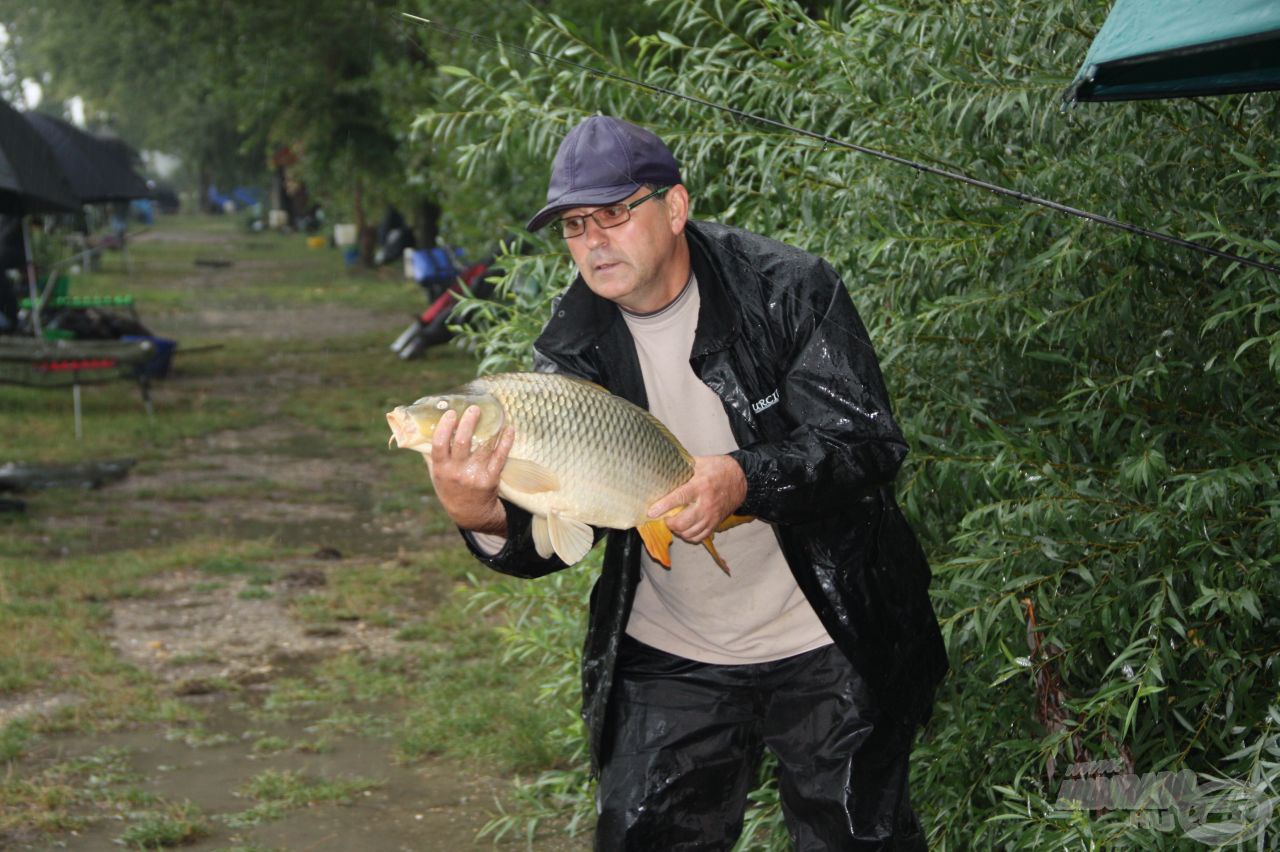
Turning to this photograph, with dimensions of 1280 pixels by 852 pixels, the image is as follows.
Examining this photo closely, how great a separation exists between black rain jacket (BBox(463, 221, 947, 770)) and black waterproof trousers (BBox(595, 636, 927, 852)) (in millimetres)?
74

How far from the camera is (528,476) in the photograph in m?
2.98

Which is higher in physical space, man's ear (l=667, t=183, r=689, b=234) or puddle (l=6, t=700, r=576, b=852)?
man's ear (l=667, t=183, r=689, b=234)

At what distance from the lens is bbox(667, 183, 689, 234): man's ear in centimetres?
329

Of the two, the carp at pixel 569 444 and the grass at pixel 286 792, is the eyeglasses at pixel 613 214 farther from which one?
the grass at pixel 286 792

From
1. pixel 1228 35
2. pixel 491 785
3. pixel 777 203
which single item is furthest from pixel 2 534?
pixel 1228 35

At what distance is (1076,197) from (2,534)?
27.2 ft

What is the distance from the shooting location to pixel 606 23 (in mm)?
12617

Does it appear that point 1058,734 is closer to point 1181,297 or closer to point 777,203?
point 1181,297

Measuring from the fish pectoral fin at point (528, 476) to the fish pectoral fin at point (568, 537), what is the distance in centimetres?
10

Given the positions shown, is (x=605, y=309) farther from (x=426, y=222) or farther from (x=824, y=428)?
(x=426, y=222)

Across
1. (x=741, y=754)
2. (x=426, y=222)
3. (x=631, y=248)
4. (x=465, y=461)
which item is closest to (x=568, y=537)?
(x=465, y=461)

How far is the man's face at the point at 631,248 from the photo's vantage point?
3225 millimetres

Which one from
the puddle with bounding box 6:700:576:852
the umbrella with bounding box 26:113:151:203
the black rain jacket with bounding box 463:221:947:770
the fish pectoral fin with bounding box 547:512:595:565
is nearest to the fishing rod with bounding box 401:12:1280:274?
the black rain jacket with bounding box 463:221:947:770

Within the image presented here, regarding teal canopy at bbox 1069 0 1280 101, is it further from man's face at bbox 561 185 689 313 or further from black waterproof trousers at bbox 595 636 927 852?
black waterproof trousers at bbox 595 636 927 852
